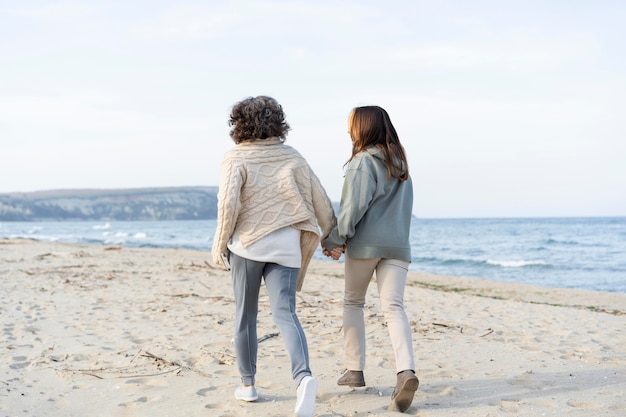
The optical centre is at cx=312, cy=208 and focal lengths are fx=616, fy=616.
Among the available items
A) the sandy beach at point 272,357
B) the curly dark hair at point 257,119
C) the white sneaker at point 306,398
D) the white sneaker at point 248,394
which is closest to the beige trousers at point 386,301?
the sandy beach at point 272,357

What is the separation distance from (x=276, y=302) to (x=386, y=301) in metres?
0.69

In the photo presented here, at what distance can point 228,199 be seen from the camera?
3465 millimetres

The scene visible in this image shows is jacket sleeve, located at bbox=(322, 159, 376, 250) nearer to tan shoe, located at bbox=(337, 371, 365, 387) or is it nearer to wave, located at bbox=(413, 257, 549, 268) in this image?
tan shoe, located at bbox=(337, 371, 365, 387)

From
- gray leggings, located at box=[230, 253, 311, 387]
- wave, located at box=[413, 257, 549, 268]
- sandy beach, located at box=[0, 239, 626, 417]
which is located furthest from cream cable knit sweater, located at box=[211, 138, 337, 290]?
wave, located at box=[413, 257, 549, 268]

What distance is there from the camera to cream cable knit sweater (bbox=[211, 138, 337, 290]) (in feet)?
11.5

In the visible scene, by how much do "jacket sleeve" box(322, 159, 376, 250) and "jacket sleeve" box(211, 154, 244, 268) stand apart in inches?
24.8

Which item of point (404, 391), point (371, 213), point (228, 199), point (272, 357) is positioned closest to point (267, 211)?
point (228, 199)

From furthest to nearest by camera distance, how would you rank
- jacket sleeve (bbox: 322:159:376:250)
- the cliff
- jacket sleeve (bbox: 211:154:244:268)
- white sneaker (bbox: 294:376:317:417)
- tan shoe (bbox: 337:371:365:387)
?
the cliff
tan shoe (bbox: 337:371:365:387)
jacket sleeve (bbox: 322:159:376:250)
jacket sleeve (bbox: 211:154:244:268)
white sneaker (bbox: 294:376:317:417)

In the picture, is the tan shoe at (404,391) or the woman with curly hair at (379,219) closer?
the tan shoe at (404,391)

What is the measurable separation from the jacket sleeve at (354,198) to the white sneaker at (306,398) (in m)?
0.86

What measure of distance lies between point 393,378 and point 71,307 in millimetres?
4700

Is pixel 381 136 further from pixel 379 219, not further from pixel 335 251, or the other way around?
pixel 335 251

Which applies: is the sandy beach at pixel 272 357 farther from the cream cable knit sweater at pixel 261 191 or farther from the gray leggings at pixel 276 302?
the cream cable knit sweater at pixel 261 191

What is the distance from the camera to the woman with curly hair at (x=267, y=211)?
3506mm
